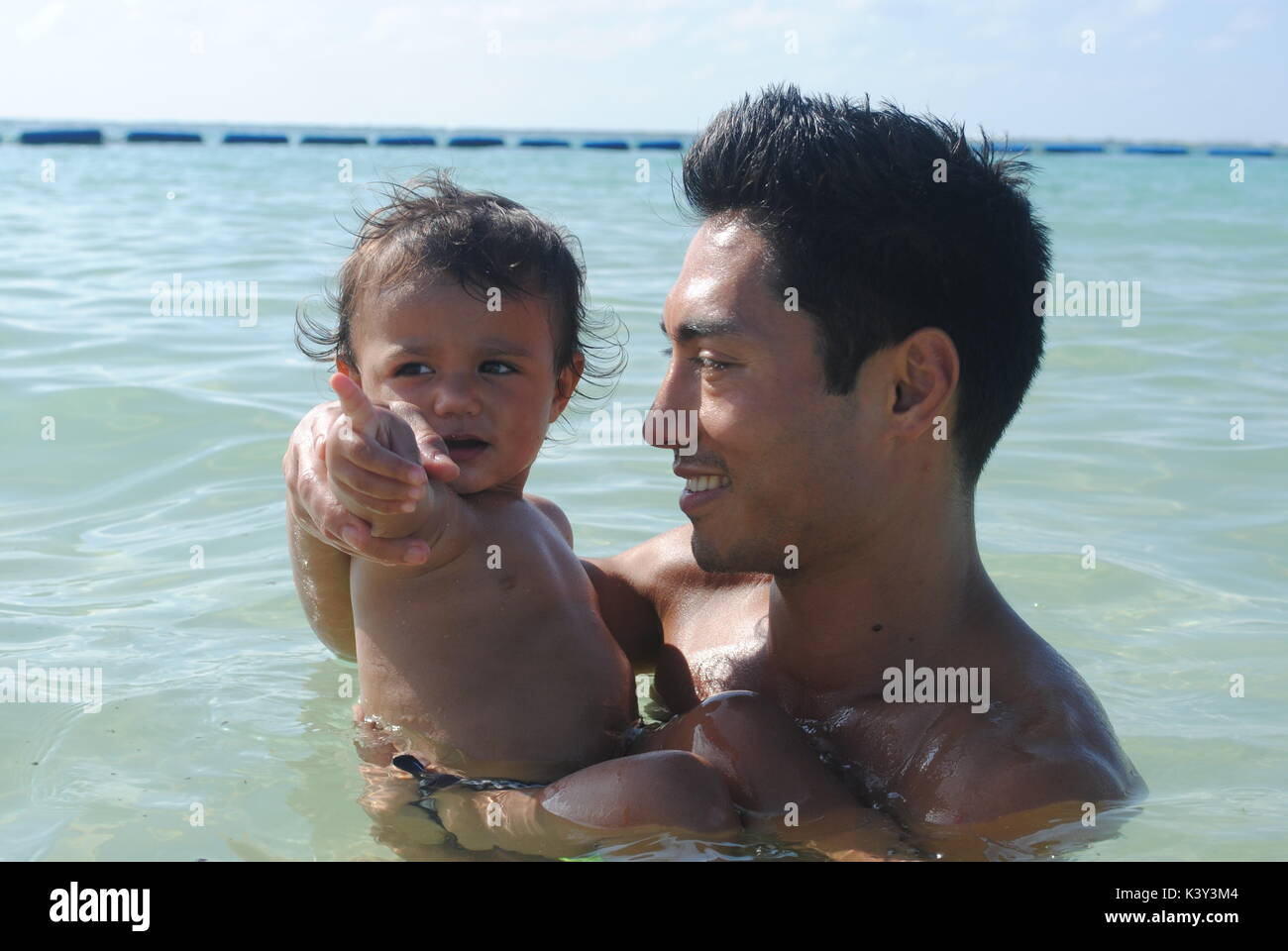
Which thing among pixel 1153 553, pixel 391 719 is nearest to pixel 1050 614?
pixel 1153 553

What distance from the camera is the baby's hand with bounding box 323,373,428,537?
2.54 m

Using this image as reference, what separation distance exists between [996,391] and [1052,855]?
39.3 inches

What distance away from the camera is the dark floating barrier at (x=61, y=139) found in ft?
165

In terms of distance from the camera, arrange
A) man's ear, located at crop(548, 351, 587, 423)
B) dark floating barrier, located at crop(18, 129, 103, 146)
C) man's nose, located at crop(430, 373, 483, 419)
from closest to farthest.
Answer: man's nose, located at crop(430, 373, 483, 419)
man's ear, located at crop(548, 351, 587, 423)
dark floating barrier, located at crop(18, 129, 103, 146)

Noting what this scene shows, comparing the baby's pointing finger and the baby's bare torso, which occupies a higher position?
the baby's pointing finger

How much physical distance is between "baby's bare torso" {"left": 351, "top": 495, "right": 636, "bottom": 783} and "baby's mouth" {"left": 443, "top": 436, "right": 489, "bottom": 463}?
12 centimetres

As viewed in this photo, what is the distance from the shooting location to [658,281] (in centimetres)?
1212

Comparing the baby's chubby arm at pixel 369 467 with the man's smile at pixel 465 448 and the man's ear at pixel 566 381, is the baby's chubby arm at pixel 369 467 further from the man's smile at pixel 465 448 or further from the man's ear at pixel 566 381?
the man's ear at pixel 566 381

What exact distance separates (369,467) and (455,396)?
644mm

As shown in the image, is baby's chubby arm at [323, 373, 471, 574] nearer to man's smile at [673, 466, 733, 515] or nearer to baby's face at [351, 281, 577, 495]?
baby's face at [351, 281, 577, 495]

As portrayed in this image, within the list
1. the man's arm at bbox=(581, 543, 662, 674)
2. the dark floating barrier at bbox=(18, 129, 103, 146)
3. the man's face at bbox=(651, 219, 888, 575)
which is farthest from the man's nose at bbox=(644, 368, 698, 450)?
the dark floating barrier at bbox=(18, 129, 103, 146)

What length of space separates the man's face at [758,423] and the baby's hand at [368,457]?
648mm

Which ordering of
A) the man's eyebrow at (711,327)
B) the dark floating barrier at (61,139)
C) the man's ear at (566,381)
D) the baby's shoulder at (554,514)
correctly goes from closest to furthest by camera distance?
1. the man's eyebrow at (711,327)
2. the man's ear at (566,381)
3. the baby's shoulder at (554,514)
4. the dark floating barrier at (61,139)

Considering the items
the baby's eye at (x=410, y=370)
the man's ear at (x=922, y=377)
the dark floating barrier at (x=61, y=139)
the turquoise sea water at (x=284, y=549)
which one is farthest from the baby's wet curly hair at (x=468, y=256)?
the dark floating barrier at (x=61, y=139)
